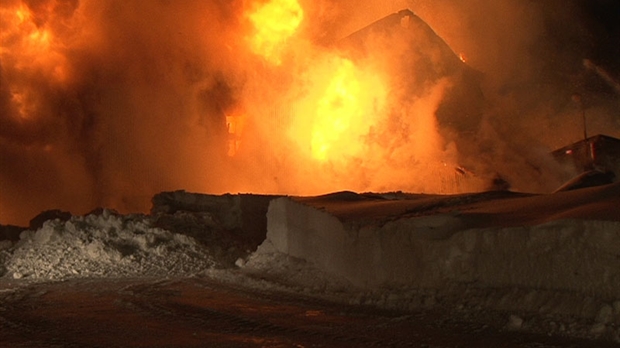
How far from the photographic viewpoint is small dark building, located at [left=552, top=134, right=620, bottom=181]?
18.6 meters

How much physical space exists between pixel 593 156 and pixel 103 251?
44.0 feet

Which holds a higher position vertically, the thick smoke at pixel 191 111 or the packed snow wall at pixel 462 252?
the thick smoke at pixel 191 111

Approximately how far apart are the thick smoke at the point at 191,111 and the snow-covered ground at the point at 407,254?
856 centimetres

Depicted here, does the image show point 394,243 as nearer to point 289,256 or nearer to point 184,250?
point 289,256

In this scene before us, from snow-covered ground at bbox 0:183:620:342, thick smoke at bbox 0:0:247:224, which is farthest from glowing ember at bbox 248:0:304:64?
snow-covered ground at bbox 0:183:620:342

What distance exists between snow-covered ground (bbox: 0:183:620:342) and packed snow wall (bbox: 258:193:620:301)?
1 cm

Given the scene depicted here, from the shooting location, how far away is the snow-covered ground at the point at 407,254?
616cm

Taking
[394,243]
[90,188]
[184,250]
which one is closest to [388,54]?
[90,188]

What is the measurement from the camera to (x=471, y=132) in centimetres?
2250

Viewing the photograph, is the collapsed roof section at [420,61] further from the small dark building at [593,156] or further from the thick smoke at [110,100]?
the thick smoke at [110,100]

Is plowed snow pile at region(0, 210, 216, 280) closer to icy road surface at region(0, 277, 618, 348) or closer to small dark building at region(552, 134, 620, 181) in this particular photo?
icy road surface at region(0, 277, 618, 348)

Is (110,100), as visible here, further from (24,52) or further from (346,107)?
(346,107)

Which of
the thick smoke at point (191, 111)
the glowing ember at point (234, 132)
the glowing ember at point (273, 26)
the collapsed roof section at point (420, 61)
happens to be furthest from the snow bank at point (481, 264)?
the glowing ember at point (234, 132)

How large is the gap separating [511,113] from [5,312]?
2053 centimetres
